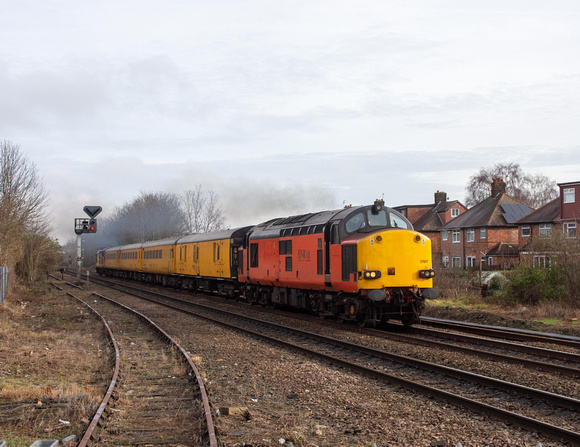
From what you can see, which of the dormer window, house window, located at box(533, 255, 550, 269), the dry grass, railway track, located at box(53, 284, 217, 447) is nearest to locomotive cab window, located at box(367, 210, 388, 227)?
railway track, located at box(53, 284, 217, 447)

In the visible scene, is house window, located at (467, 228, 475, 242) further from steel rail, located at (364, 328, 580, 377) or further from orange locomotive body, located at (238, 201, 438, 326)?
steel rail, located at (364, 328, 580, 377)

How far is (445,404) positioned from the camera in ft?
24.6

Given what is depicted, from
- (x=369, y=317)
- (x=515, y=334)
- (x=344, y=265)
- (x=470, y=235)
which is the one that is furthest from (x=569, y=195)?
(x=344, y=265)

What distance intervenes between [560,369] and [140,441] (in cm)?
694

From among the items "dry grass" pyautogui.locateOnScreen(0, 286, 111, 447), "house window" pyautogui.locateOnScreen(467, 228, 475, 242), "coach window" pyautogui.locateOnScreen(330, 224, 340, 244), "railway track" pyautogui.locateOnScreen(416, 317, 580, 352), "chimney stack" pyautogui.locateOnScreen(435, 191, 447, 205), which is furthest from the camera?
"chimney stack" pyautogui.locateOnScreen(435, 191, 447, 205)

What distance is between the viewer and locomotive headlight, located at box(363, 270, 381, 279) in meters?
13.9

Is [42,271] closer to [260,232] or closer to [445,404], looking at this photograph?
[260,232]

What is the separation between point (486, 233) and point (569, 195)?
10.4 meters

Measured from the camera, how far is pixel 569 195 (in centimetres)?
3947

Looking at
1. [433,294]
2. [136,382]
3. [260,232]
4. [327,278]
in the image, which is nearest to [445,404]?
[136,382]

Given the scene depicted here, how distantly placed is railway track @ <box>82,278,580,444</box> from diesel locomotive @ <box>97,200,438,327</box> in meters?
2.32

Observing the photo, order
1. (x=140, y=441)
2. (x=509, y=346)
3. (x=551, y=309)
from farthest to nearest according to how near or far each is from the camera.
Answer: (x=551, y=309) → (x=509, y=346) → (x=140, y=441)

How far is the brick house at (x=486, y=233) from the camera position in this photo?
48.7 meters

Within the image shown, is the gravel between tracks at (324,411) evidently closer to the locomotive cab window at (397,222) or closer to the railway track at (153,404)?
the railway track at (153,404)
